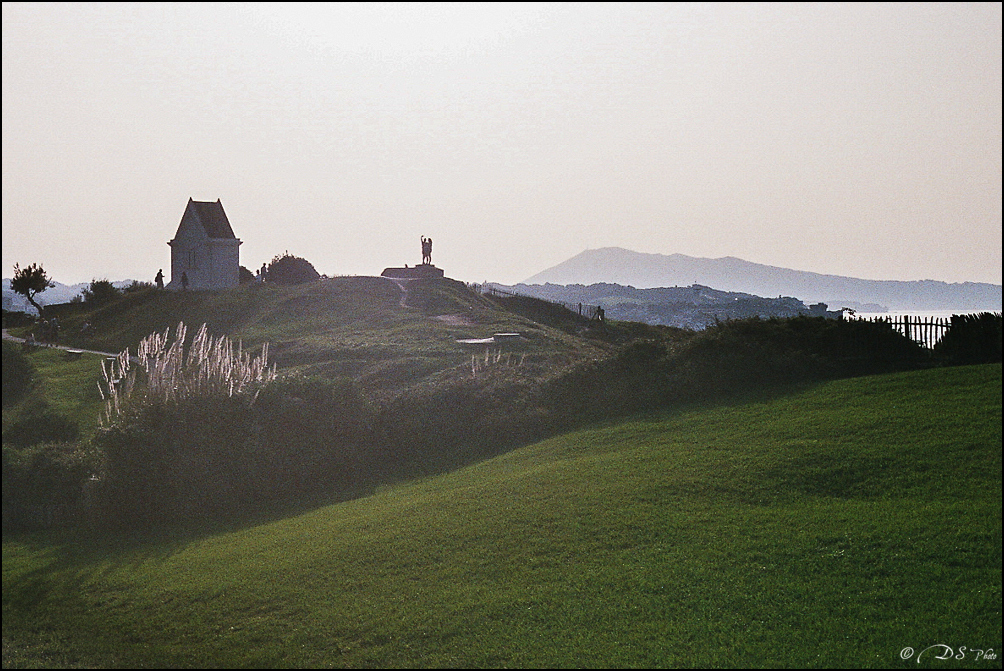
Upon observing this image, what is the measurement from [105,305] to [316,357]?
9.42m

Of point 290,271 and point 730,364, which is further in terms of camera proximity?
point 290,271

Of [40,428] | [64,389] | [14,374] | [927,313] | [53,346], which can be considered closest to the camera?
[14,374]

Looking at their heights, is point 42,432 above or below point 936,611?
above

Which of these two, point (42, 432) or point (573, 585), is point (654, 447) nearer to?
point (573, 585)

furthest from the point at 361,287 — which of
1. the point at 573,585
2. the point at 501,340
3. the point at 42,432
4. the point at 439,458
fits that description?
the point at 573,585

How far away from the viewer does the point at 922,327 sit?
63.9 feet

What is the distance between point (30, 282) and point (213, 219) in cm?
3966

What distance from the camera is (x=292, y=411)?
18047 millimetres

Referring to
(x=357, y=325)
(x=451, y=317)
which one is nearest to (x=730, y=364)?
(x=357, y=325)

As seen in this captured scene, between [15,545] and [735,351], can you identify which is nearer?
[15,545]

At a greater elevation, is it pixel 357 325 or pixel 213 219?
pixel 213 219

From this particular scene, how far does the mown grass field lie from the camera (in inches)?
295

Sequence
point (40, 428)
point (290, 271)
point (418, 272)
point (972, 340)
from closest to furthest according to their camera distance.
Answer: point (40, 428), point (972, 340), point (418, 272), point (290, 271)

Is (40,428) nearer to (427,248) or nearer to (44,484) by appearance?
(44,484)
